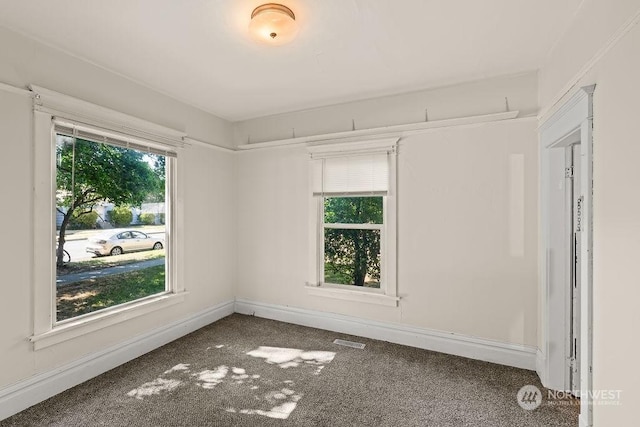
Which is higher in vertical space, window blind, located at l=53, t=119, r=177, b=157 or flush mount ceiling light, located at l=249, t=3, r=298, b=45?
flush mount ceiling light, located at l=249, t=3, r=298, b=45

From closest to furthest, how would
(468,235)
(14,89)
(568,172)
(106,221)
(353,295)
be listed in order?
(14,89), (568,172), (106,221), (468,235), (353,295)

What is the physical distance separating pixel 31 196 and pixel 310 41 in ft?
7.80

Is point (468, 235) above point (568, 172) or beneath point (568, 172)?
beneath

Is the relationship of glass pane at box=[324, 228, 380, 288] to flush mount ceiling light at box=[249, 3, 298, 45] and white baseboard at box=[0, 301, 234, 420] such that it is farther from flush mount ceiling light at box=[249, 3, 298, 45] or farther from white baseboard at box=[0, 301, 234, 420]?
flush mount ceiling light at box=[249, 3, 298, 45]

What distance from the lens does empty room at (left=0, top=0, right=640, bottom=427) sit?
6.20 feet

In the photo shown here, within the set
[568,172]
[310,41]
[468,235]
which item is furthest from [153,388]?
[568,172]

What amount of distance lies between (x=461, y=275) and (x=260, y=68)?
108 inches

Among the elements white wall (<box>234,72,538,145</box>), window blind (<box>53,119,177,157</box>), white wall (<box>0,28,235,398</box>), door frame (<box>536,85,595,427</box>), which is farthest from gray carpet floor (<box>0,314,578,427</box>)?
white wall (<box>234,72,538,145</box>)

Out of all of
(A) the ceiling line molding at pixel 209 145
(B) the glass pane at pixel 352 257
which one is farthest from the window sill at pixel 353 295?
(A) the ceiling line molding at pixel 209 145

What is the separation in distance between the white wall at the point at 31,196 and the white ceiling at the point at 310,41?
0.55ft

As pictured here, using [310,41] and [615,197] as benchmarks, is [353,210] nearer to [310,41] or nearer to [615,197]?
[310,41]

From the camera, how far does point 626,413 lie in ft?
4.60

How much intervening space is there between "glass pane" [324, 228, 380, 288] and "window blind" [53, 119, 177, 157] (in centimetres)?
212

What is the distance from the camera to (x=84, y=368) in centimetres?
257
